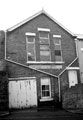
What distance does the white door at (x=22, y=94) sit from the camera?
12422 millimetres

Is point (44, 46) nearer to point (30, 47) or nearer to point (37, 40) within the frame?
point (37, 40)

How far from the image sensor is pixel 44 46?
48.8ft

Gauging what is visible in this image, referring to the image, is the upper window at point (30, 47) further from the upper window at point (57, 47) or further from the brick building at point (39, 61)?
the upper window at point (57, 47)

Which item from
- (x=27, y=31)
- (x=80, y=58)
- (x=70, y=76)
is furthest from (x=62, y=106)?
(x=27, y=31)

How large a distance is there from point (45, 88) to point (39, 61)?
263cm

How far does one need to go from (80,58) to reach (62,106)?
561cm

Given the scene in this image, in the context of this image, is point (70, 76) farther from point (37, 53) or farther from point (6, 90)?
point (6, 90)

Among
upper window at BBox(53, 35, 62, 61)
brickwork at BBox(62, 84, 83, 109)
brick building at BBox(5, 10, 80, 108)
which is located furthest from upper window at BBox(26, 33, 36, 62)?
brickwork at BBox(62, 84, 83, 109)

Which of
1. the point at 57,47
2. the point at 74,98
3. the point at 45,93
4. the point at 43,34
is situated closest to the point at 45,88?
the point at 45,93

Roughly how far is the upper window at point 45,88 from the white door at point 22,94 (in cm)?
92

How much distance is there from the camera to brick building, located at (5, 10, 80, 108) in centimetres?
1290

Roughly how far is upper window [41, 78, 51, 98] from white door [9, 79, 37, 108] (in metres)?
0.92

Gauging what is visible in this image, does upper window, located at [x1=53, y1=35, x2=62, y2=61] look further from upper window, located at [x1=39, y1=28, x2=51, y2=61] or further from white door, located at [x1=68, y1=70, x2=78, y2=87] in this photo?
white door, located at [x1=68, y1=70, x2=78, y2=87]

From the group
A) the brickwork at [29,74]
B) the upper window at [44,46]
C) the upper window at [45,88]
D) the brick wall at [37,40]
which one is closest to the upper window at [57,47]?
the brick wall at [37,40]
